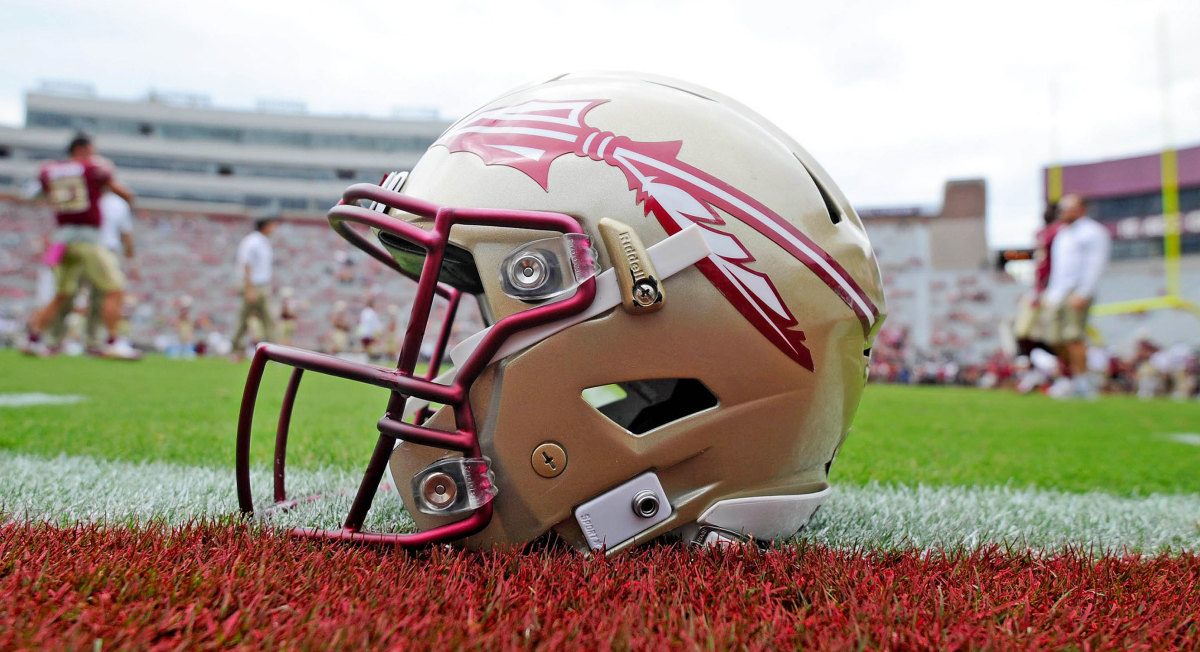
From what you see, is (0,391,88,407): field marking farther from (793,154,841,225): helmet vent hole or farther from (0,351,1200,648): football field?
(793,154,841,225): helmet vent hole

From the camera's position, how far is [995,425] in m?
4.82

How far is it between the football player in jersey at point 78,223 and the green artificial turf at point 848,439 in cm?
80

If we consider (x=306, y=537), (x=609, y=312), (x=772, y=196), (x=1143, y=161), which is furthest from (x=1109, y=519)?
(x=1143, y=161)

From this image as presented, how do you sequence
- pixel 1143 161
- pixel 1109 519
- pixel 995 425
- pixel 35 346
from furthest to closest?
pixel 1143 161 → pixel 35 346 → pixel 995 425 → pixel 1109 519

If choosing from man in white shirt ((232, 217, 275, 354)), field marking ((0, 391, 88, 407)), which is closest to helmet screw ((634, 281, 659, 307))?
field marking ((0, 391, 88, 407))

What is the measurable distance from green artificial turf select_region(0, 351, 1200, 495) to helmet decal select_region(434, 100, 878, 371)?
4.37ft

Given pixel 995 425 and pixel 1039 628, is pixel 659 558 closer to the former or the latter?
pixel 1039 628

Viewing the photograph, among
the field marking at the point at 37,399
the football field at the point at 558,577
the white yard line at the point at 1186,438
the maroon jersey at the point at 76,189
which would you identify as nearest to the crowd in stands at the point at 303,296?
the maroon jersey at the point at 76,189

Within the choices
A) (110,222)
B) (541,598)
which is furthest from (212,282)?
(541,598)

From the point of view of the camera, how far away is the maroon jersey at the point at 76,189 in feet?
20.6

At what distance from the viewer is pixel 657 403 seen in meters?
1.56

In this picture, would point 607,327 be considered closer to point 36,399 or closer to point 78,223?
point 36,399

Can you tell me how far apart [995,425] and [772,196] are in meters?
4.32

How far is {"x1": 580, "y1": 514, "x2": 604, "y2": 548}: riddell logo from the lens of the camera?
47.8 inches
